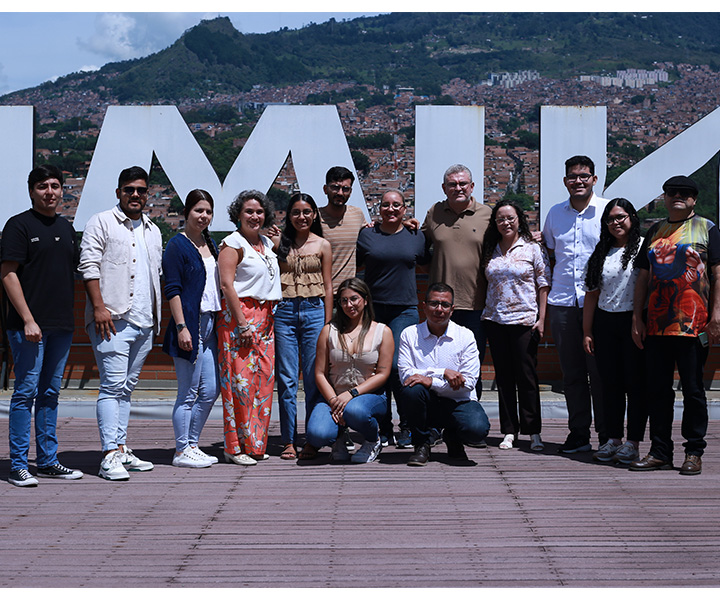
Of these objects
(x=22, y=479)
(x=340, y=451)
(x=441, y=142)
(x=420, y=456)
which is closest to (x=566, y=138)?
(x=441, y=142)

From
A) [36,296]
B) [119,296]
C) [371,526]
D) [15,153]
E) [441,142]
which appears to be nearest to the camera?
[371,526]

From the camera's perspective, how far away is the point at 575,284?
5359mm

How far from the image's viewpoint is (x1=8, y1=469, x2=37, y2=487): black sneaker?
15.2 feet

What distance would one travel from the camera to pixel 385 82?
49812 mm

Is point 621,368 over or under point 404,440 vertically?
over

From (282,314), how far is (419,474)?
1324mm

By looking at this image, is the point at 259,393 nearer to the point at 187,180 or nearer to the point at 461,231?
the point at 461,231

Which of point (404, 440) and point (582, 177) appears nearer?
point (582, 177)

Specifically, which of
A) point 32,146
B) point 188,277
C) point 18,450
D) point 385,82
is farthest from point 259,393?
point 385,82

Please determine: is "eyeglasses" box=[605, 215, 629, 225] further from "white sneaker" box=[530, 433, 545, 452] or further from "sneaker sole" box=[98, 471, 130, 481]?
"sneaker sole" box=[98, 471, 130, 481]

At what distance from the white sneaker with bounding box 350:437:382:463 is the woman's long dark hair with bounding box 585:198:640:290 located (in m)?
1.63

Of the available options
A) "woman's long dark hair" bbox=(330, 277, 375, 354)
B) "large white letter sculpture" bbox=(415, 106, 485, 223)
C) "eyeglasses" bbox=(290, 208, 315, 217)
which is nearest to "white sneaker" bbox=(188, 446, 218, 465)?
"woman's long dark hair" bbox=(330, 277, 375, 354)

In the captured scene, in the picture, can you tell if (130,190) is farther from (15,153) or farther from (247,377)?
(15,153)

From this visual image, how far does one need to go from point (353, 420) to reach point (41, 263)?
1.97 meters
